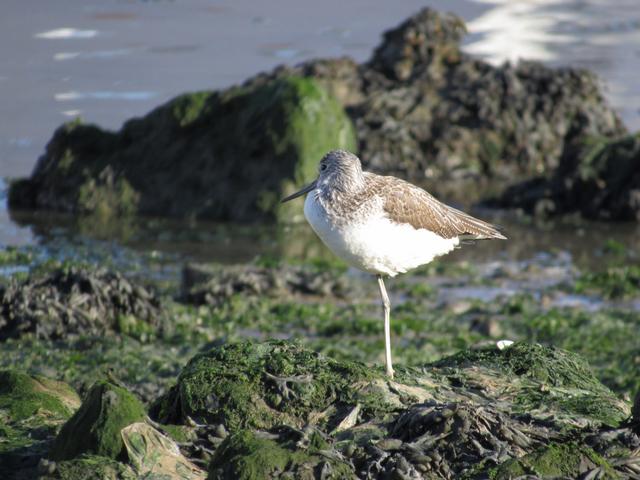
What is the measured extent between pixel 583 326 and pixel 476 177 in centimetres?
581

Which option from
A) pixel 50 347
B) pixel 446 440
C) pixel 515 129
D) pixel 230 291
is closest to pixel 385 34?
pixel 515 129

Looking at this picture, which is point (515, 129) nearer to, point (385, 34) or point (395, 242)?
point (385, 34)

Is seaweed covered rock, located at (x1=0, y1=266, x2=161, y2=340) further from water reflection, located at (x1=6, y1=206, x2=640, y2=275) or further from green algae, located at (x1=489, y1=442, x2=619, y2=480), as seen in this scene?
green algae, located at (x1=489, y1=442, x2=619, y2=480)

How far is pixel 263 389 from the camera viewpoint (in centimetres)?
539

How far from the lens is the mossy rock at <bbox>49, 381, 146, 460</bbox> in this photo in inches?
185

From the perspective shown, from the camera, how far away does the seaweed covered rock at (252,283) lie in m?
9.84

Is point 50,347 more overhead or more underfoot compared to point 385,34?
more underfoot

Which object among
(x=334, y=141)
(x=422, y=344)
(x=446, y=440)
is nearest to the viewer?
(x=446, y=440)

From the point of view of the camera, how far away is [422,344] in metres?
9.04

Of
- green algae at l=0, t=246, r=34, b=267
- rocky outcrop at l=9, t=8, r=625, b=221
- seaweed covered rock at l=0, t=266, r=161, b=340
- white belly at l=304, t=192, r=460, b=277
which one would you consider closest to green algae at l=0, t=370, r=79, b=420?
white belly at l=304, t=192, r=460, b=277

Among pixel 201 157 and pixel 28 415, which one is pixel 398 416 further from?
pixel 201 157

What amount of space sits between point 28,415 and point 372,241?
1.99 metres

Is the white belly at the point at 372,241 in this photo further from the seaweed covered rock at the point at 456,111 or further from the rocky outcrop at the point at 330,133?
the seaweed covered rock at the point at 456,111

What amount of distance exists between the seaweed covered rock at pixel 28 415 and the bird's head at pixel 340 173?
1803 millimetres
